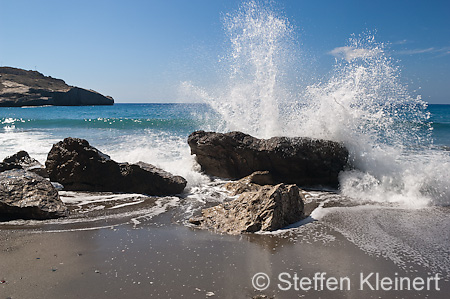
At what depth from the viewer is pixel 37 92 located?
222 ft

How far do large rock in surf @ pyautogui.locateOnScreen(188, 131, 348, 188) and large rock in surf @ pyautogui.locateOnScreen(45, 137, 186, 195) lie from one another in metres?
1.52

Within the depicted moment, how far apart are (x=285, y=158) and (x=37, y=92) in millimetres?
71754

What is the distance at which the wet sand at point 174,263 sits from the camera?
2.80 metres

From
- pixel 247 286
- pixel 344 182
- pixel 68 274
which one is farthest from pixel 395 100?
pixel 68 274

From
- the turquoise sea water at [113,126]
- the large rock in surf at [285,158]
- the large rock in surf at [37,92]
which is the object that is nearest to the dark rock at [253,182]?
the large rock in surf at [285,158]

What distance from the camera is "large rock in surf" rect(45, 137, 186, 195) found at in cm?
625

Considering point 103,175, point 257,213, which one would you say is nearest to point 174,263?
point 257,213

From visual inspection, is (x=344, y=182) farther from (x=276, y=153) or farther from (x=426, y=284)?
(x=426, y=284)

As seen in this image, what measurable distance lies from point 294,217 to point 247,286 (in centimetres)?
193

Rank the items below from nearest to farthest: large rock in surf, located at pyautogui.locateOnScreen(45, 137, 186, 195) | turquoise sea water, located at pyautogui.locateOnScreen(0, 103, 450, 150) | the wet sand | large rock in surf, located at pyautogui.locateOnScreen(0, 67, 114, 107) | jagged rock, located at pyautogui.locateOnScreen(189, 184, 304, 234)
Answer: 1. the wet sand
2. jagged rock, located at pyautogui.locateOnScreen(189, 184, 304, 234)
3. large rock in surf, located at pyautogui.locateOnScreen(45, 137, 186, 195)
4. turquoise sea water, located at pyautogui.locateOnScreen(0, 103, 450, 150)
5. large rock in surf, located at pyautogui.locateOnScreen(0, 67, 114, 107)

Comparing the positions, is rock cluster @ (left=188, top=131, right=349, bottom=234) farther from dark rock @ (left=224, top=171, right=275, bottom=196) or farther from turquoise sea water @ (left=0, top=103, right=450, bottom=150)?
turquoise sea water @ (left=0, top=103, right=450, bottom=150)

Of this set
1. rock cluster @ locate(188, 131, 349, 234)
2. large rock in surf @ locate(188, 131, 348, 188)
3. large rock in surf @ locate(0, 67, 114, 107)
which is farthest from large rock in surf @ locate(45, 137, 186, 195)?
large rock in surf @ locate(0, 67, 114, 107)

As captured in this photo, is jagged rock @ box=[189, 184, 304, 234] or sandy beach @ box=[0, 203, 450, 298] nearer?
sandy beach @ box=[0, 203, 450, 298]

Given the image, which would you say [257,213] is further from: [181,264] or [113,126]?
[113,126]
